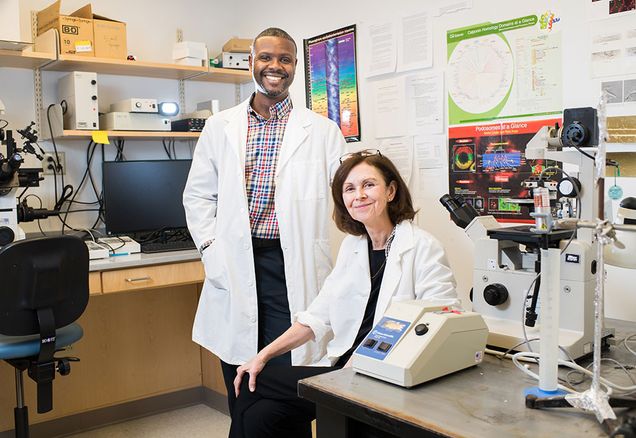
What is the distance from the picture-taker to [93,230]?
3248mm

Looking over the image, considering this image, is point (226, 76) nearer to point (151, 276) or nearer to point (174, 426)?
point (151, 276)

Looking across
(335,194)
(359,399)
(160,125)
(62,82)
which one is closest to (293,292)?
(335,194)

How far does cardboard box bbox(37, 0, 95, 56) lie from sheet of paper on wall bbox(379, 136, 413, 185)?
4.81 feet

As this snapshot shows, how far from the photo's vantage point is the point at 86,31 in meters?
3.04

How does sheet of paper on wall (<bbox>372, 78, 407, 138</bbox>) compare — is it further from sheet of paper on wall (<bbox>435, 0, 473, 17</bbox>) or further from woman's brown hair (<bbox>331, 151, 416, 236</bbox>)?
woman's brown hair (<bbox>331, 151, 416, 236</bbox>)

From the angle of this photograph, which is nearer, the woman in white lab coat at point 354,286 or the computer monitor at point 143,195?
the woman in white lab coat at point 354,286

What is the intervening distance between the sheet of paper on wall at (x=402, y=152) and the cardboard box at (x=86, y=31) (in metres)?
1.38

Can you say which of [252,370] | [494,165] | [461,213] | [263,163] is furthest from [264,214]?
[494,165]

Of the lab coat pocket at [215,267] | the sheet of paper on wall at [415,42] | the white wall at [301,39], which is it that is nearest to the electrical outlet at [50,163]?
the white wall at [301,39]

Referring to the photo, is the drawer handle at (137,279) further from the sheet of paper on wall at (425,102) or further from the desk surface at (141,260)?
the sheet of paper on wall at (425,102)

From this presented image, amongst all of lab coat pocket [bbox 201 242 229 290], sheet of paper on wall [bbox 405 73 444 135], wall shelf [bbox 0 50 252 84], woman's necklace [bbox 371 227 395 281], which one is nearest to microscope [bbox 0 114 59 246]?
wall shelf [bbox 0 50 252 84]

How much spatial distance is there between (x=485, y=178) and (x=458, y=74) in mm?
432

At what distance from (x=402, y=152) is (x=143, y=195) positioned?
133 centimetres

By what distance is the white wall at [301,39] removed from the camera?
218 cm
